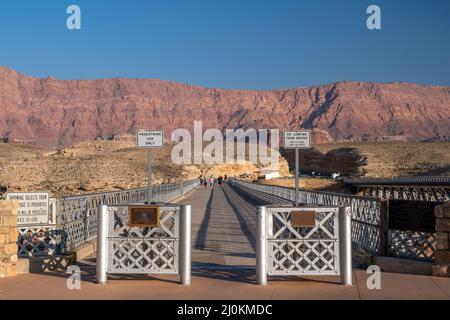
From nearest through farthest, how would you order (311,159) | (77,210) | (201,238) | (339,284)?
(339,284), (77,210), (201,238), (311,159)

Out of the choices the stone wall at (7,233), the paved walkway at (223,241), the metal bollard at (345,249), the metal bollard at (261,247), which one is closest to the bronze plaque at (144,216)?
the metal bollard at (261,247)

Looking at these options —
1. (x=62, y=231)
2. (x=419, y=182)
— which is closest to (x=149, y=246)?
(x=62, y=231)

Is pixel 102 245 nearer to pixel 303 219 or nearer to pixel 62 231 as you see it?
pixel 62 231

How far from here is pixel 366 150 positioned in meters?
140

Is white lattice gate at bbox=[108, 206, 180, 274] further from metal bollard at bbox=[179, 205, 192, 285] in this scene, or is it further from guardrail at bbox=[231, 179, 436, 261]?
guardrail at bbox=[231, 179, 436, 261]

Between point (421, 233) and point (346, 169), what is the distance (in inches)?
5203

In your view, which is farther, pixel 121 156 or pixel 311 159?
pixel 311 159

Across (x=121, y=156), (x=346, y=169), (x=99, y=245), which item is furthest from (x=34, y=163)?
(x=99, y=245)

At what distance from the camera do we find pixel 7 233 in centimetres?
945

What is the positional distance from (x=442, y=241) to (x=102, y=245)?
5.04m

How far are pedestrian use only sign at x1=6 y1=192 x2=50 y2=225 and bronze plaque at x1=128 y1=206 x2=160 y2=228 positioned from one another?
92.5 inches
